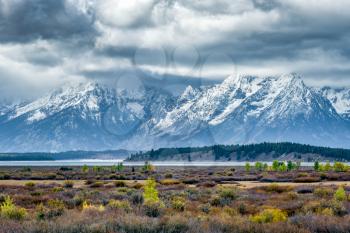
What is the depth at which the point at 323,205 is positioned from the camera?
80.8 ft

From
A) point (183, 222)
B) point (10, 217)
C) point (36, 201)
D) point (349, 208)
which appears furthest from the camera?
point (36, 201)

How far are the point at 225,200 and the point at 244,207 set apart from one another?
380cm

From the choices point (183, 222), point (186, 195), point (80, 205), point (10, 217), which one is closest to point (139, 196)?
point (80, 205)

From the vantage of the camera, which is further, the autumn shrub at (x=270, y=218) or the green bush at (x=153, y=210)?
the green bush at (x=153, y=210)

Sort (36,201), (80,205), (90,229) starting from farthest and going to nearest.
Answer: (36,201)
(80,205)
(90,229)

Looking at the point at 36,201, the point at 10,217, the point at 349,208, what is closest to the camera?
the point at 10,217

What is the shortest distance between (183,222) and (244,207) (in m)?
8.74

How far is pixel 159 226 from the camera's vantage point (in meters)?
17.2

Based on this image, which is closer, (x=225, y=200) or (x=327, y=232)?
(x=327, y=232)

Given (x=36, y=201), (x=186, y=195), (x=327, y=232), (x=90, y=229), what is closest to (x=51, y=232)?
(x=90, y=229)

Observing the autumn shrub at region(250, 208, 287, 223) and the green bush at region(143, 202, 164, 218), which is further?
the green bush at region(143, 202, 164, 218)

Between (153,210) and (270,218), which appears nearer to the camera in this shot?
(270,218)

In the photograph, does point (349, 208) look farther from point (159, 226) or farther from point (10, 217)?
point (10, 217)

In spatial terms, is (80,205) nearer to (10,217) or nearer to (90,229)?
(10,217)
